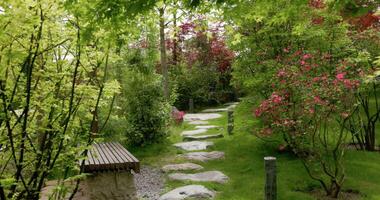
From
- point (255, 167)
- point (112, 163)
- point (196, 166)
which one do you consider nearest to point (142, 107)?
point (196, 166)

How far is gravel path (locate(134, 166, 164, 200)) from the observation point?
26.5 feet

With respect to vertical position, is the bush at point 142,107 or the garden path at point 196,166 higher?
the bush at point 142,107

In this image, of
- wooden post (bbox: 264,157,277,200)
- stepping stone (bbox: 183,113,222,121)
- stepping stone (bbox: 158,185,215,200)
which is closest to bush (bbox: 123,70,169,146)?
stepping stone (bbox: 158,185,215,200)

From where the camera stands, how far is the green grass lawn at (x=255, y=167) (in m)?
7.91

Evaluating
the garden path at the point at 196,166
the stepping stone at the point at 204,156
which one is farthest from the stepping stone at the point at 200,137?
the stepping stone at the point at 204,156

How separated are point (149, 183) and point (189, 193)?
1.56 metres

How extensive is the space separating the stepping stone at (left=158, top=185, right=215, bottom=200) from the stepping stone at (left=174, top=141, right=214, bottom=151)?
3981mm

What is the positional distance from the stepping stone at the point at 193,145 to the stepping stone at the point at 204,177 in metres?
2.71

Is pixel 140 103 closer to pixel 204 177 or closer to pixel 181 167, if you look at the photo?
pixel 181 167

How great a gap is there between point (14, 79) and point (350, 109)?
6.39 m

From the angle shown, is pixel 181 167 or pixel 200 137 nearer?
pixel 181 167

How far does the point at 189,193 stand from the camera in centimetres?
762

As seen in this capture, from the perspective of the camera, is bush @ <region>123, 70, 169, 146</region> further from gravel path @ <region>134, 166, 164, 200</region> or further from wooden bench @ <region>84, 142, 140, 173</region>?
wooden bench @ <region>84, 142, 140, 173</region>

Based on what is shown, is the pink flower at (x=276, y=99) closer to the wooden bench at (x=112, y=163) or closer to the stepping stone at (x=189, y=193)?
the stepping stone at (x=189, y=193)
